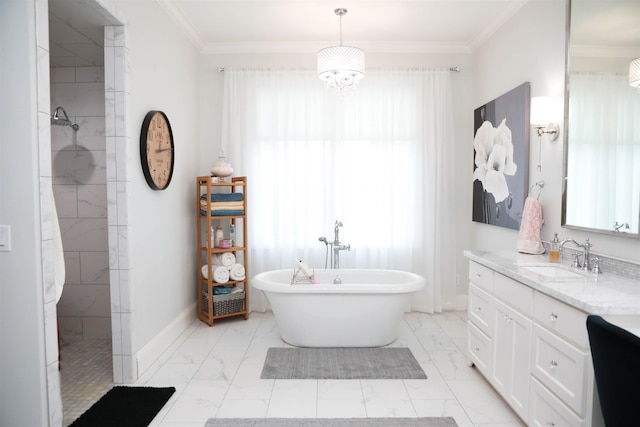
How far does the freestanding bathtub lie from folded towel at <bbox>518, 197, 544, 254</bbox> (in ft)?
2.85

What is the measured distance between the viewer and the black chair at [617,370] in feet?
3.46

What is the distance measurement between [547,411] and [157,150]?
9.89 ft

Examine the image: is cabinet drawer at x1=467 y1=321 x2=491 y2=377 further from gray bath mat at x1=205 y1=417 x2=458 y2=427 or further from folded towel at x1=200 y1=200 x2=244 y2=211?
folded towel at x1=200 y1=200 x2=244 y2=211

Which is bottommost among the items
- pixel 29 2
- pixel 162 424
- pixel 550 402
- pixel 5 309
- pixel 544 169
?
pixel 162 424

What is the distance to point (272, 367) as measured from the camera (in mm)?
2990

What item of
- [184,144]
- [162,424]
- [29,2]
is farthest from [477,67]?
[162,424]

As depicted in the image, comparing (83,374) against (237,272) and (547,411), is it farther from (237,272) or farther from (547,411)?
(547,411)

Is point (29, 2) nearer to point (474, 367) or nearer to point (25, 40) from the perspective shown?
point (25, 40)

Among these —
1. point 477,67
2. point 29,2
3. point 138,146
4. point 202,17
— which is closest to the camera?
point 29,2

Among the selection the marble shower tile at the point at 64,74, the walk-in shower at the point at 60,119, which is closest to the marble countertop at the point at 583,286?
the walk-in shower at the point at 60,119

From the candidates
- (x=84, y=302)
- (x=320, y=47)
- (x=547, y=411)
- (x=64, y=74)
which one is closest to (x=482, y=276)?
(x=547, y=411)

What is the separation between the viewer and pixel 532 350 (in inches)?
80.5

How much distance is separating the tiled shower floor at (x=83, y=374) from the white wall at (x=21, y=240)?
561 millimetres

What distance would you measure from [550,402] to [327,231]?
2.76 m
